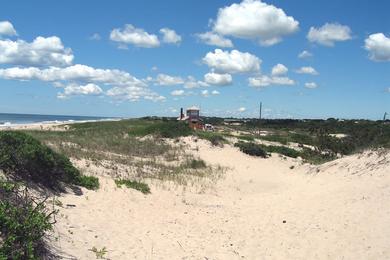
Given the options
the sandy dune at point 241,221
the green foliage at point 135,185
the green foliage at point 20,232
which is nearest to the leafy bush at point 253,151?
the sandy dune at point 241,221

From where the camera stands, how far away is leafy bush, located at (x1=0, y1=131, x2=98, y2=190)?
38.1 feet

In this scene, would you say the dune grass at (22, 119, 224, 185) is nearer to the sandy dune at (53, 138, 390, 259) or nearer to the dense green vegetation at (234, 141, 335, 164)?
the sandy dune at (53, 138, 390, 259)

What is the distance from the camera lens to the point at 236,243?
1056cm

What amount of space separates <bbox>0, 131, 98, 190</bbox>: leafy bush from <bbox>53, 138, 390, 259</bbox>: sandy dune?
703 millimetres

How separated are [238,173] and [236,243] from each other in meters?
12.7

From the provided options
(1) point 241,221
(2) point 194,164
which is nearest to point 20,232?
(1) point 241,221

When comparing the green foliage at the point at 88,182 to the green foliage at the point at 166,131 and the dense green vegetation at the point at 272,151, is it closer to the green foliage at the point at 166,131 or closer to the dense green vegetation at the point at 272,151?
the dense green vegetation at the point at 272,151

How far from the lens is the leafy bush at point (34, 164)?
38.1 ft

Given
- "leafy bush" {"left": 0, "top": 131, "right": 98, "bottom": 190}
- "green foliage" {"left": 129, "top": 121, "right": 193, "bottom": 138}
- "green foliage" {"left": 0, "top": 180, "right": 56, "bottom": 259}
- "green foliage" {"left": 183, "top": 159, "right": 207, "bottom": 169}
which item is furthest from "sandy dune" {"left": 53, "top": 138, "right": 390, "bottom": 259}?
"green foliage" {"left": 129, "top": 121, "right": 193, "bottom": 138}

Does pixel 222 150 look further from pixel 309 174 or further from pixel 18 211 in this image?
pixel 18 211

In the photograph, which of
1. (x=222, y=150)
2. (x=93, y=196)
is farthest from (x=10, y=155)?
(x=222, y=150)

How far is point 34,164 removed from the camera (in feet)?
40.3

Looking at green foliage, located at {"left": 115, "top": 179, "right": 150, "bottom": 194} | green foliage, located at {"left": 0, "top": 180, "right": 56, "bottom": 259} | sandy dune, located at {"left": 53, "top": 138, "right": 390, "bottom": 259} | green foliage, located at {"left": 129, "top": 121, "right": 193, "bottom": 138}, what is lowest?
sandy dune, located at {"left": 53, "top": 138, "right": 390, "bottom": 259}

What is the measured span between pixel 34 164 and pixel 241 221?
5.96 meters
